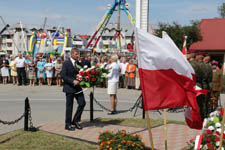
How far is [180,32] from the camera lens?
31359 mm

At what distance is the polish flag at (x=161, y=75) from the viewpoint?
14.0 feet

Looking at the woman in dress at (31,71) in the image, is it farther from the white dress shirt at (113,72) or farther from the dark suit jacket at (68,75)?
the dark suit jacket at (68,75)

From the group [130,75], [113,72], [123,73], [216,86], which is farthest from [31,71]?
[216,86]

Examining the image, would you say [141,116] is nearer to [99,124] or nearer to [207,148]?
[99,124]

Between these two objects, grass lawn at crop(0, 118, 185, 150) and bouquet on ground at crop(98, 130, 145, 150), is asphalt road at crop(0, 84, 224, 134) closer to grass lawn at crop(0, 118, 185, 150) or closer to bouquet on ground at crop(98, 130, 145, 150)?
grass lawn at crop(0, 118, 185, 150)

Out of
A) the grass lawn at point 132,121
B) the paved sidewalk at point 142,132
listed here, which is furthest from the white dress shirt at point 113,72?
the paved sidewalk at point 142,132

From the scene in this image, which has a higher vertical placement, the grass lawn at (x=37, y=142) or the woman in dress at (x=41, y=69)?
the woman in dress at (x=41, y=69)

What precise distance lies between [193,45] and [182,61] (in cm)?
3254

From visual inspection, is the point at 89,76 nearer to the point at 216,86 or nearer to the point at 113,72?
the point at 113,72

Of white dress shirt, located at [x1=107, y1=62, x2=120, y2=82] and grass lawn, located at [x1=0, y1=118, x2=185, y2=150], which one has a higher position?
white dress shirt, located at [x1=107, y1=62, x2=120, y2=82]

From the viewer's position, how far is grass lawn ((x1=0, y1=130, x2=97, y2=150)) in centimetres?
630

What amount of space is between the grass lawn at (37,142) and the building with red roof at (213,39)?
29.4 metres

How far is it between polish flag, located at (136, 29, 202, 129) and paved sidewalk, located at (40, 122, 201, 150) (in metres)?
2.22

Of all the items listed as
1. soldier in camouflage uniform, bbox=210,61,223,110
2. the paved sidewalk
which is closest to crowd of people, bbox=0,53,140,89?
soldier in camouflage uniform, bbox=210,61,223,110
